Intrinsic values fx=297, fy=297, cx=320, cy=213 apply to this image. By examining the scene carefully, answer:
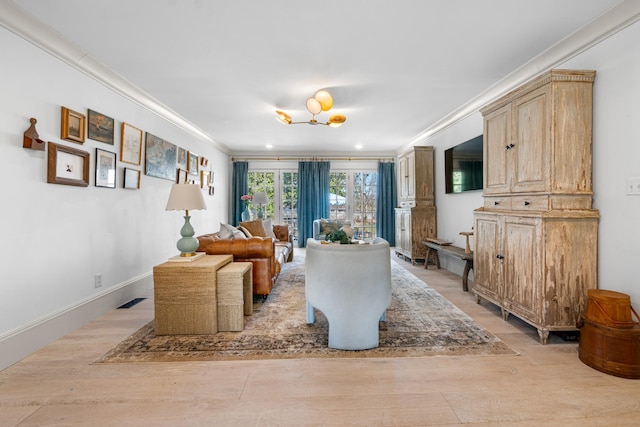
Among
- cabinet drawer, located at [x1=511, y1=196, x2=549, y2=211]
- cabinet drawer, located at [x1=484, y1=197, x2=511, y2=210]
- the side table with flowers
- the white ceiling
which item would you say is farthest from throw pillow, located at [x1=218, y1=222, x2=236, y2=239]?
cabinet drawer, located at [x1=511, y1=196, x2=549, y2=211]

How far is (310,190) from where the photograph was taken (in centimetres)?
736

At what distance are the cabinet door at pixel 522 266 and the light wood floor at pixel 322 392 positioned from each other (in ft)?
1.09

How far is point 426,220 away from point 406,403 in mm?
4150

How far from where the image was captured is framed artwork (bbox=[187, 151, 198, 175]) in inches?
201

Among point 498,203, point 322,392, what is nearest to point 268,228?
point 498,203

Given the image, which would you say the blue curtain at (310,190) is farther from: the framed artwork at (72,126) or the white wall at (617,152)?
the white wall at (617,152)

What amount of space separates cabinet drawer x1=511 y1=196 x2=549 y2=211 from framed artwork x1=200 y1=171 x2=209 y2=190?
16.3 ft

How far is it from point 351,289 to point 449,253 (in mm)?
2523

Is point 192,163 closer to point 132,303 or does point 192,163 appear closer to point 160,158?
point 160,158

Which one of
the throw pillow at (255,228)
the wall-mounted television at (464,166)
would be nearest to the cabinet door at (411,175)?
the wall-mounted television at (464,166)

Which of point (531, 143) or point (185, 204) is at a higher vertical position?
point (531, 143)

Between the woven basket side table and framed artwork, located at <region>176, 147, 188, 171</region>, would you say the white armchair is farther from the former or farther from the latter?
framed artwork, located at <region>176, 147, 188, 171</region>

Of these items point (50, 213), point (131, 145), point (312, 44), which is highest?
point (312, 44)

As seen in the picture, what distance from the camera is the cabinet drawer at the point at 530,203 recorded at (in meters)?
2.27
